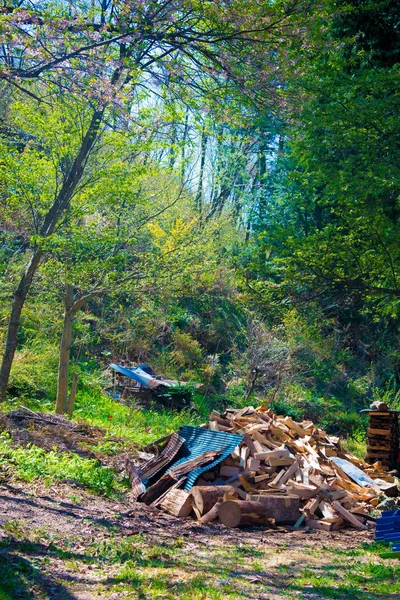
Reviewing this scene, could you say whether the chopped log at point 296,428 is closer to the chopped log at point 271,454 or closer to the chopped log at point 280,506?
the chopped log at point 271,454

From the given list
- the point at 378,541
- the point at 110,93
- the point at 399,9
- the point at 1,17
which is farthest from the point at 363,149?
the point at 1,17

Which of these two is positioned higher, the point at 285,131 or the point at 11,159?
the point at 285,131

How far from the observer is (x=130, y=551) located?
540 centimetres

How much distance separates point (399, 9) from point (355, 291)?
508 centimetres

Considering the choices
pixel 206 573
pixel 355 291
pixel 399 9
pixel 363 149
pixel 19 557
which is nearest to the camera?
pixel 19 557

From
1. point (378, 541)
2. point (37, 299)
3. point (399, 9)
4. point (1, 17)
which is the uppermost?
point (399, 9)

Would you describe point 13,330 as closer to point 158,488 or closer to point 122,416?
point 158,488

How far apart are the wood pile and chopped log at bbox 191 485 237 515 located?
5.70 metres

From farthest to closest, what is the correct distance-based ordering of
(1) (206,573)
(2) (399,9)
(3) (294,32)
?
(2) (399,9), (3) (294,32), (1) (206,573)

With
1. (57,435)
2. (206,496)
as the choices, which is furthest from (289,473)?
(57,435)

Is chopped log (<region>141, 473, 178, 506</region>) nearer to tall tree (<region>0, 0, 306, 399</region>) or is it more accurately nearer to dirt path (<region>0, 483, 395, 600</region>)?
dirt path (<region>0, 483, 395, 600</region>)

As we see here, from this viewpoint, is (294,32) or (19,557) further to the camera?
(294,32)

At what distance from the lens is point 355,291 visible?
39.7 feet

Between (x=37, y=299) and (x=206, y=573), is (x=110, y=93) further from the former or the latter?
(x=37, y=299)
